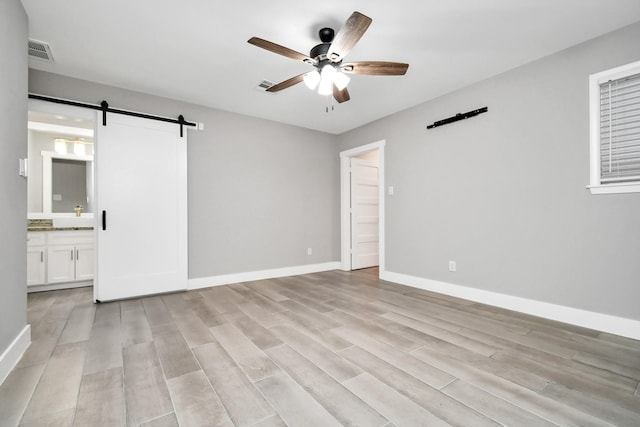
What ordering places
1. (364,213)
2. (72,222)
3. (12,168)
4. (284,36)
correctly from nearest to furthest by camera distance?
(12,168), (284,36), (72,222), (364,213)

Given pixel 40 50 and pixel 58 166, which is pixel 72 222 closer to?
pixel 58 166

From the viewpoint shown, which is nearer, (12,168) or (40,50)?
(12,168)

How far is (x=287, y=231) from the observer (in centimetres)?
486

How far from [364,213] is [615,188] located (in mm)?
3515

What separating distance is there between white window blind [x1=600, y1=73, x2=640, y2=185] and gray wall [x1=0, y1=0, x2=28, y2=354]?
15.0 ft

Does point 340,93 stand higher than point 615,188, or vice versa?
point 340,93

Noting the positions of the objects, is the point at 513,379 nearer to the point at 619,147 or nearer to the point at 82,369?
the point at 619,147

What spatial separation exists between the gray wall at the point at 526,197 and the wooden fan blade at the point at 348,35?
204cm

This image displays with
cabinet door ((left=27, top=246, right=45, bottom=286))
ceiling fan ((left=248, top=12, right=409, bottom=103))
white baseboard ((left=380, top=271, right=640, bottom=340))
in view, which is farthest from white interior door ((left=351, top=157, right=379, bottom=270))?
cabinet door ((left=27, top=246, right=45, bottom=286))

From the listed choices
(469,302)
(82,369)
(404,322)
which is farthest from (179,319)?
(469,302)

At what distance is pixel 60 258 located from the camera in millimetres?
3924

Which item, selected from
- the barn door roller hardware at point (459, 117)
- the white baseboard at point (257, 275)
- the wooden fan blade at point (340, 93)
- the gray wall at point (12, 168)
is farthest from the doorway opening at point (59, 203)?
the barn door roller hardware at point (459, 117)

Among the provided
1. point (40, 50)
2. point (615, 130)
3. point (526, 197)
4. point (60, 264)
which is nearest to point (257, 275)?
point (60, 264)

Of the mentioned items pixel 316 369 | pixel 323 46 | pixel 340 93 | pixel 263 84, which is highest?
pixel 263 84
